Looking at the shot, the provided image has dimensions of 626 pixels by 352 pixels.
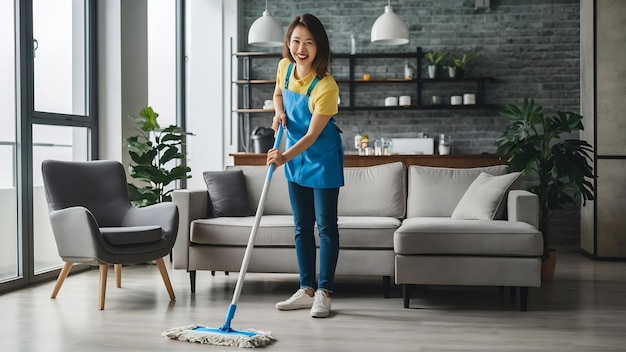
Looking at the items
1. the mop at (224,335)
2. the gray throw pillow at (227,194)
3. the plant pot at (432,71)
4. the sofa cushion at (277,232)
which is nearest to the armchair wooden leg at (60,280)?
the sofa cushion at (277,232)

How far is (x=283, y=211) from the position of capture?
488 centimetres

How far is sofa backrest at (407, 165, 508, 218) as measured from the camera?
479 centimetres

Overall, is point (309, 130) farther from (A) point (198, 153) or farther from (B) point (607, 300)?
(A) point (198, 153)

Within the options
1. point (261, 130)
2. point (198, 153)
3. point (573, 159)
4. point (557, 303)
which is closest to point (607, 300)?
point (557, 303)

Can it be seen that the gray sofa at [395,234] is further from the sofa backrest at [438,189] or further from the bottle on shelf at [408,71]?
the bottle on shelf at [408,71]

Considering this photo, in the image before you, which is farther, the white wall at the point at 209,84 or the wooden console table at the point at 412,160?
the white wall at the point at 209,84

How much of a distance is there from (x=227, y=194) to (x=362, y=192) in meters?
0.87

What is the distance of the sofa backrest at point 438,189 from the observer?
4.79m

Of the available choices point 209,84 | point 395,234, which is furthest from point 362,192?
point 209,84

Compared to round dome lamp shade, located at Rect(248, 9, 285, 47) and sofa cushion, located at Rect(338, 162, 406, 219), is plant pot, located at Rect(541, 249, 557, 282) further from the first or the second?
round dome lamp shade, located at Rect(248, 9, 285, 47)

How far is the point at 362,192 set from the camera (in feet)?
15.9

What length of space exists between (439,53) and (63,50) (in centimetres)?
387

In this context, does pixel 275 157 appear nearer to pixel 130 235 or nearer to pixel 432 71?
pixel 130 235

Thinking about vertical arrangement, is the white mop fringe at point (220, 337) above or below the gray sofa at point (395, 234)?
below
